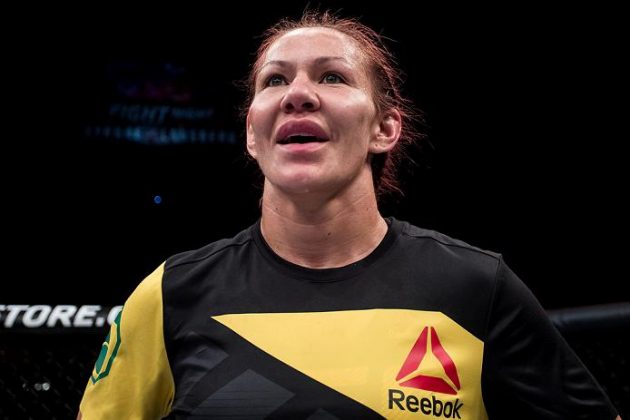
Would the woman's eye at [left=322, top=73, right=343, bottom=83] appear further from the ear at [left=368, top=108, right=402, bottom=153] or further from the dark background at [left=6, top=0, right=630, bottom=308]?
the dark background at [left=6, top=0, right=630, bottom=308]

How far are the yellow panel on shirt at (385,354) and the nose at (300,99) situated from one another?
1.15 feet

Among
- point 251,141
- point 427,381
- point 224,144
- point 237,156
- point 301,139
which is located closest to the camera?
Answer: point 427,381

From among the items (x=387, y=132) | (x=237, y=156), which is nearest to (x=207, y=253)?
(x=387, y=132)

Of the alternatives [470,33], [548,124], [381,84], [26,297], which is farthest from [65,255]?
[381,84]

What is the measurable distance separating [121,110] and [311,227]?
227 inches

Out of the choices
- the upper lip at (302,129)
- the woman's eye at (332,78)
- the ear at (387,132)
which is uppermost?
the woman's eye at (332,78)

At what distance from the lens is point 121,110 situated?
6.54m

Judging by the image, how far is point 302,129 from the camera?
1139mm

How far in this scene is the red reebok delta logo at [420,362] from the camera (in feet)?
3.49

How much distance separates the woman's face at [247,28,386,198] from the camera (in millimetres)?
1139

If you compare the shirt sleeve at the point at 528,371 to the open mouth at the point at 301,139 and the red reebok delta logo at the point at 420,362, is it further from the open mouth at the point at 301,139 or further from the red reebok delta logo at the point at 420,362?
the open mouth at the point at 301,139

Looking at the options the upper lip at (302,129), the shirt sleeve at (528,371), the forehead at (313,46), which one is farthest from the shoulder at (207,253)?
the shirt sleeve at (528,371)

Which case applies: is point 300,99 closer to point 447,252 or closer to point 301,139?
point 301,139

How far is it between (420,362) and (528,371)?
20cm
